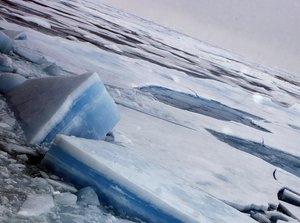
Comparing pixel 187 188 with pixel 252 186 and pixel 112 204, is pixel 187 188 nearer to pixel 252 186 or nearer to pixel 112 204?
pixel 112 204

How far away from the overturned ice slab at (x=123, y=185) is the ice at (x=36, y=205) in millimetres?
141

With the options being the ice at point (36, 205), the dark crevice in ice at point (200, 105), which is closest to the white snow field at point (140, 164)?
the ice at point (36, 205)

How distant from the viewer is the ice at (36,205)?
0.87m

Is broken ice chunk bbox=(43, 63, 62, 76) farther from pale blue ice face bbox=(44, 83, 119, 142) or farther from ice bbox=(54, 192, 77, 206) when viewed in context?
ice bbox=(54, 192, 77, 206)

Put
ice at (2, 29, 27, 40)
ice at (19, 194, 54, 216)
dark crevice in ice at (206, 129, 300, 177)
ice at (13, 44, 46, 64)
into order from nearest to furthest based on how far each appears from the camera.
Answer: ice at (19, 194, 54, 216) → ice at (13, 44, 46, 64) → dark crevice in ice at (206, 129, 300, 177) → ice at (2, 29, 27, 40)

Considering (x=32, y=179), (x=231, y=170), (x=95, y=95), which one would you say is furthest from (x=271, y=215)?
(x=32, y=179)

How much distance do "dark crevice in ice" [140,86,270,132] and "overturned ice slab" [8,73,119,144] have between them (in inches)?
75.6

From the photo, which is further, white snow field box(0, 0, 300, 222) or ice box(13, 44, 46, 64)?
ice box(13, 44, 46, 64)

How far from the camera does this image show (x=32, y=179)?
40.4 inches

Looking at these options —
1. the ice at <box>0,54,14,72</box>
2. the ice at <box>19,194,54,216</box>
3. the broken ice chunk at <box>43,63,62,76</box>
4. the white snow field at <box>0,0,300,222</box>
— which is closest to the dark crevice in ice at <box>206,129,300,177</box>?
the white snow field at <box>0,0,300,222</box>

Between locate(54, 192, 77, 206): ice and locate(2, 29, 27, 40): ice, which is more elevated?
locate(2, 29, 27, 40): ice

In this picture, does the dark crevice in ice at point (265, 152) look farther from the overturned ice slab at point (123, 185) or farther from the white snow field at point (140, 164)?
the overturned ice slab at point (123, 185)

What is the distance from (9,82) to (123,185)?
0.96m

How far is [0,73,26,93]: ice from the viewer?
1619 mm
